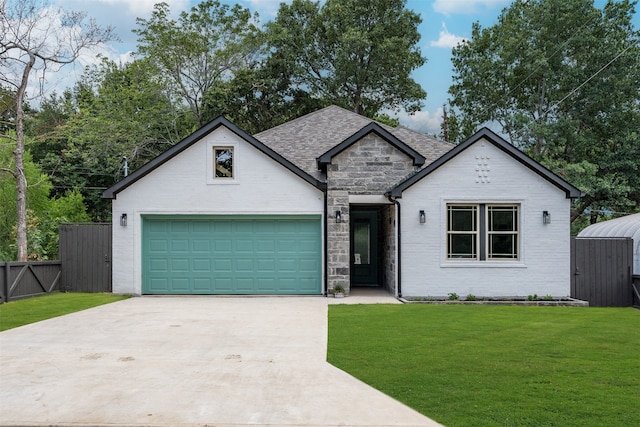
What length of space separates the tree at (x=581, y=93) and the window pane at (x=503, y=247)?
47.6ft

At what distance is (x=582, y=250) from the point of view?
14539 millimetres

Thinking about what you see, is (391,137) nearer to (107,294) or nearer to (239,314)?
(239,314)

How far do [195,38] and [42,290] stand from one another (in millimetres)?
22073

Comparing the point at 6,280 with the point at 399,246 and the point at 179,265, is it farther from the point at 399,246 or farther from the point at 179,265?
the point at 399,246

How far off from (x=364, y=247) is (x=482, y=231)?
4.22 metres

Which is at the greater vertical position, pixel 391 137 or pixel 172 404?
pixel 391 137

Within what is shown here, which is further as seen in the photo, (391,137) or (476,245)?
(391,137)

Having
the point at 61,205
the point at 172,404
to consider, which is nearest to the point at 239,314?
the point at 172,404

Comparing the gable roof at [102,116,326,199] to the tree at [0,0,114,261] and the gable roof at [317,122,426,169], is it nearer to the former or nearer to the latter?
the gable roof at [317,122,426,169]

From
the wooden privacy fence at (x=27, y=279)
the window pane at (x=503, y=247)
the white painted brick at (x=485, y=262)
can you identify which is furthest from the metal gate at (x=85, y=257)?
the window pane at (x=503, y=247)

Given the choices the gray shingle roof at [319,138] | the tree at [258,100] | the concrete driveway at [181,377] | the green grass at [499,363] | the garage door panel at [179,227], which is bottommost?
the concrete driveway at [181,377]

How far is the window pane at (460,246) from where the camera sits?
14117mm

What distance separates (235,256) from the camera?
14.6 meters

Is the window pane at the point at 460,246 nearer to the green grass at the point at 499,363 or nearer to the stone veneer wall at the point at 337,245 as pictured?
the stone veneer wall at the point at 337,245
